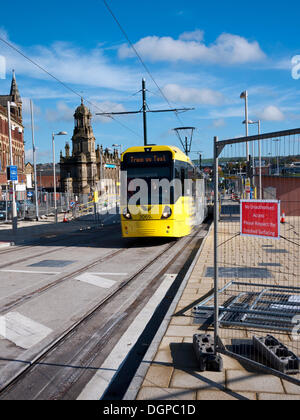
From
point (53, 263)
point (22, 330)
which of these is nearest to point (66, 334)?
point (22, 330)

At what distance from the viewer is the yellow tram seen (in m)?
15.2

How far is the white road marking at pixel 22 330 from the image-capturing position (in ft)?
19.2

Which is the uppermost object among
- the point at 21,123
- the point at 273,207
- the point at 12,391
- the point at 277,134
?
the point at 21,123

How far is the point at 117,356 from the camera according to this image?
5328 mm

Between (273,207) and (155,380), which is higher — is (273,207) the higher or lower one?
the higher one

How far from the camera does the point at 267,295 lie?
24.6 feet

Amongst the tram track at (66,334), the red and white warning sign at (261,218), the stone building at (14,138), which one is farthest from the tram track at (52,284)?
the stone building at (14,138)

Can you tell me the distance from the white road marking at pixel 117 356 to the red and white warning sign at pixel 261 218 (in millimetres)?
2331

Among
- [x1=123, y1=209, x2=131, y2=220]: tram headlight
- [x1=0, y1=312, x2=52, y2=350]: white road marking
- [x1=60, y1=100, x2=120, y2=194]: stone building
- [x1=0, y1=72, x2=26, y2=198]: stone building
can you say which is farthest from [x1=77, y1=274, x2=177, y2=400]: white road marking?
[x1=60, y1=100, x2=120, y2=194]: stone building

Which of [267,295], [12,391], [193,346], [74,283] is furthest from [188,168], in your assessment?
[12,391]

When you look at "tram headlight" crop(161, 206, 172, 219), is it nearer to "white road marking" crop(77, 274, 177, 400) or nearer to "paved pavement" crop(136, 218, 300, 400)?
"paved pavement" crop(136, 218, 300, 400)

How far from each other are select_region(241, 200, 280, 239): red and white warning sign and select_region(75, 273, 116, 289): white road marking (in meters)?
4.98

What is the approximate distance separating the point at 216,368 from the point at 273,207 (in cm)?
197
